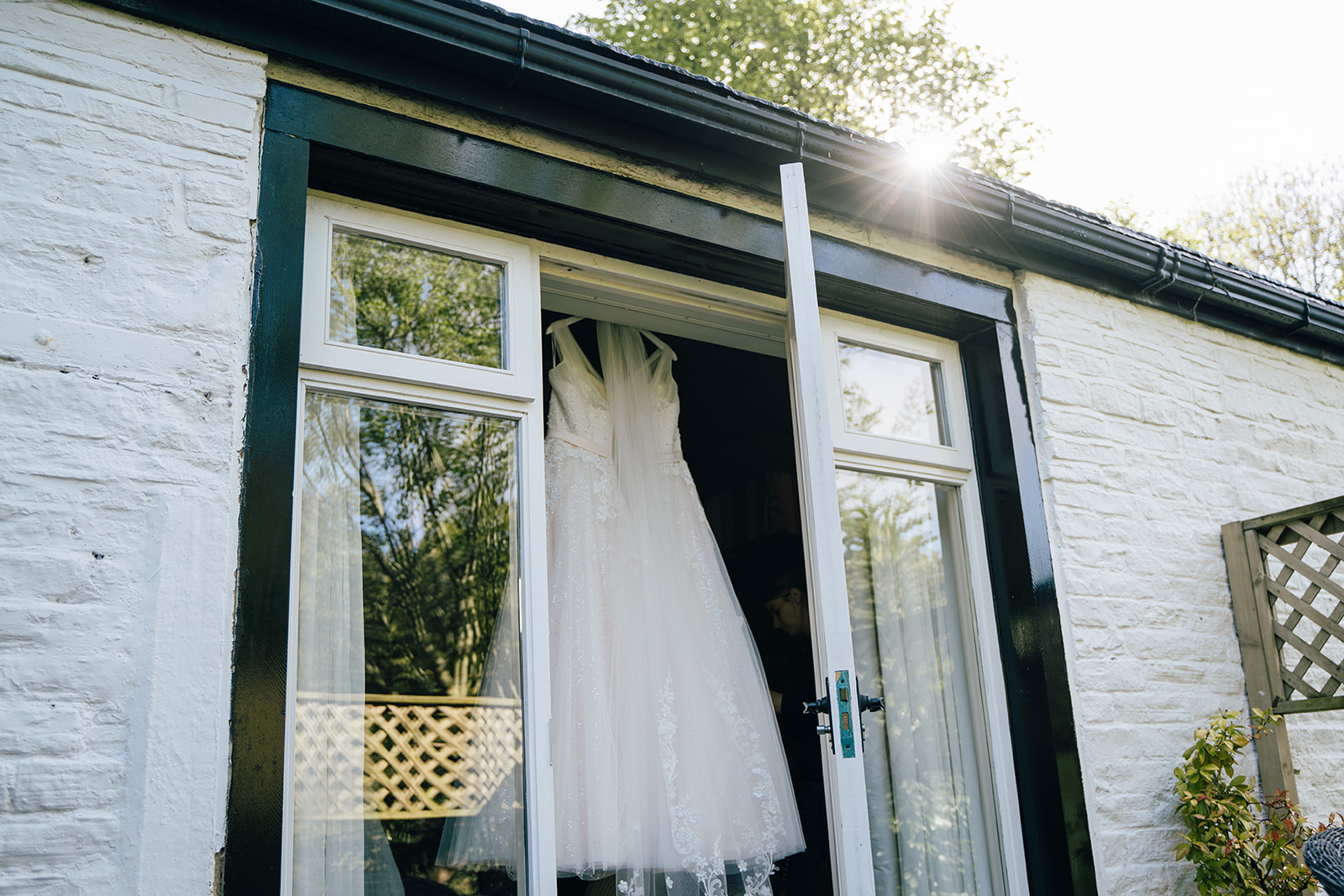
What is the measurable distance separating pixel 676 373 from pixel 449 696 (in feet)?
7.28

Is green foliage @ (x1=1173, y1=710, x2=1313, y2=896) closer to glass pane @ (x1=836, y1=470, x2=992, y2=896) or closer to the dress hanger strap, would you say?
glass pane @ (x1=836, y1=470, x2=992, y2=896)

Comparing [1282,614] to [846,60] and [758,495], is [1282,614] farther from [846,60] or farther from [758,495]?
[846,60]

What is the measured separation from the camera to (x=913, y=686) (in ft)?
10.8

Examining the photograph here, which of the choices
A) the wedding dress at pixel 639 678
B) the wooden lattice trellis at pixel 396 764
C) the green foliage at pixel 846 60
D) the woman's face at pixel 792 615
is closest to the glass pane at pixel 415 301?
the wedding dress at pixel 639 678

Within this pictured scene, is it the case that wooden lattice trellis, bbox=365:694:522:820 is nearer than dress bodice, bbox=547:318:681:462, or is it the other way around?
wooden lattice trellis, bbox=365:694:522:820

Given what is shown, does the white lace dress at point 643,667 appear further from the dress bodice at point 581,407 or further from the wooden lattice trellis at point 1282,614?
the wooden lattice trellis at point 1282,614

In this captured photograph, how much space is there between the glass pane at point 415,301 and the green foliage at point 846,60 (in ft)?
35.5

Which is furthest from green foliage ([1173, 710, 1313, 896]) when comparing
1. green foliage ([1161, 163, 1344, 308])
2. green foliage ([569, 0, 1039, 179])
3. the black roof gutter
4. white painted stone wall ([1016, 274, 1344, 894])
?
green foliage ([1161, 163, 1344, 308])

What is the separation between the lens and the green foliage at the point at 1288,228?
14.2 metres

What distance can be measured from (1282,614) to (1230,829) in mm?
1085

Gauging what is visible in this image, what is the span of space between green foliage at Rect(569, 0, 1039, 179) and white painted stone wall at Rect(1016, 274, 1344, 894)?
982 cm

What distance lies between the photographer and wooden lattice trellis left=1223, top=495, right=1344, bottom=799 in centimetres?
333

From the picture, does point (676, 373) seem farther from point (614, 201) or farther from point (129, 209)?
point (129, 209)

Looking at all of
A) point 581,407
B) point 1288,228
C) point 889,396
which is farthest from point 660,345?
point 1288,228
